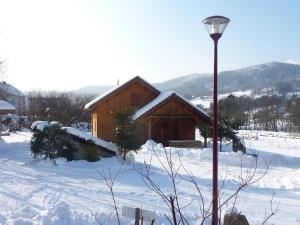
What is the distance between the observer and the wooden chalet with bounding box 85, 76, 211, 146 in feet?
93.1

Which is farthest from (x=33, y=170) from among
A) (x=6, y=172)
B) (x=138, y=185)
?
(x=138, y=185)

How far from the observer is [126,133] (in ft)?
51.0

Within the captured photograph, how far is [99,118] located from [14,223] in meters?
22.5

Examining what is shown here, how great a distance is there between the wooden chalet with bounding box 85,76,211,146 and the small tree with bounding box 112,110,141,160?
12.2 m

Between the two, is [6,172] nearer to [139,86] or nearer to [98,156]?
[98,156]

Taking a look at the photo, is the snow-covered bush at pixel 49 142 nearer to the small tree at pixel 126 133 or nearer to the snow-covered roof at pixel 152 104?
the small tree at pixel 126 133

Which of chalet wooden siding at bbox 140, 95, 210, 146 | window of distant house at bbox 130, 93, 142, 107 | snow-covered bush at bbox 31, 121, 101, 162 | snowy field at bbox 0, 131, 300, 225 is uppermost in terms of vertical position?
window of distant house at bbox 130, 93, 142, 107

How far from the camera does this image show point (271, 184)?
12633 mm

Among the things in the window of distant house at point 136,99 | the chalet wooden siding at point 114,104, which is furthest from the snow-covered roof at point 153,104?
the chalet wooden siding at point 114,104

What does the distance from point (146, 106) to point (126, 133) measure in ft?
41.4

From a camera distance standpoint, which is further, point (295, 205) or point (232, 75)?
point (232, 75)

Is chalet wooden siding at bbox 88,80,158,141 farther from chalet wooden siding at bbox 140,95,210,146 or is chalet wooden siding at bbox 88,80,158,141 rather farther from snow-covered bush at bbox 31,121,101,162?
snow-covered bush at bbox 31,121,101,162

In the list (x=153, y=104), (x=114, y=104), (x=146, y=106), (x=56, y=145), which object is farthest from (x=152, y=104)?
(x=56, y=145)

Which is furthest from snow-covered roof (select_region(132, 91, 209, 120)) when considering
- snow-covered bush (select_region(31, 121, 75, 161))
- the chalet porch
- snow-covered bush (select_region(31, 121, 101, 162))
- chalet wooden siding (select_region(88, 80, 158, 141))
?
snow-covered bush (select_region(31, 121, 75, 161))
